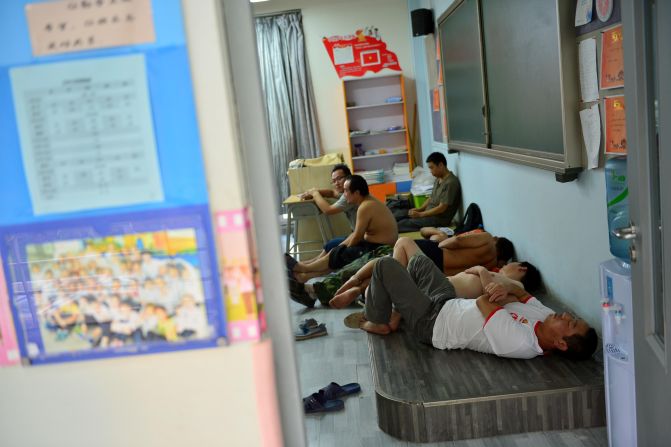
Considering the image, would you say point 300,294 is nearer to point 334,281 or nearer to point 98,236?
point 334,281

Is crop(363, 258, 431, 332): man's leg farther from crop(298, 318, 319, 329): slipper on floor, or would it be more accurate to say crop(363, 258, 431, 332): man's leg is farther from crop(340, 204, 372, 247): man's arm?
crop(340, 204, 372, 247): man's arm

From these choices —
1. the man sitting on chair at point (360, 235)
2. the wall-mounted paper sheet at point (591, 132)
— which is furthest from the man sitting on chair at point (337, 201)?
the wall-mounted paper sheet at point (591, 132)

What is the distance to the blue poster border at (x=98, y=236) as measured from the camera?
3.94ft

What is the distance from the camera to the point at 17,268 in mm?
1237

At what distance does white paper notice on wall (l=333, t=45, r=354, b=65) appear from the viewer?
8.98m

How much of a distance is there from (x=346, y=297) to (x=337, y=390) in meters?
1.29

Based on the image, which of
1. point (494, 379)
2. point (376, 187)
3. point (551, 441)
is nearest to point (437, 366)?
point (494, 379)

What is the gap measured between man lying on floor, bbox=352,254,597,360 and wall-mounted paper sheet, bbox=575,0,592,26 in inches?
50.1

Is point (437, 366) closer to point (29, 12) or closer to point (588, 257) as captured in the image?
point (588, 257)

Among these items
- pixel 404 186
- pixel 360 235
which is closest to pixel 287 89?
pixel 404 186

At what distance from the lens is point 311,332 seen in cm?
431

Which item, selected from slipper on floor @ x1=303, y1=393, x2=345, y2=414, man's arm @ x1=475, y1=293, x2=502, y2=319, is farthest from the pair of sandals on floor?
man's arm @ x1=475, y1=293, x2=502, y2=319

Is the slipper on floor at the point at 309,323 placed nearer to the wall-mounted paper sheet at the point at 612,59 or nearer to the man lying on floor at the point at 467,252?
the man lying on floor at the point at 467,252

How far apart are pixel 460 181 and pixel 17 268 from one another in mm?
5587
